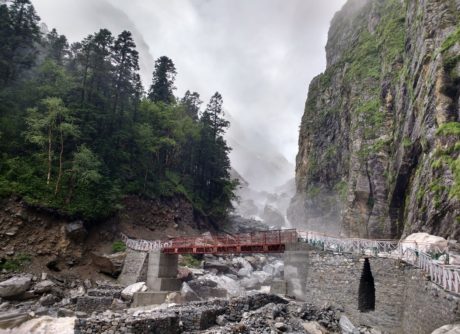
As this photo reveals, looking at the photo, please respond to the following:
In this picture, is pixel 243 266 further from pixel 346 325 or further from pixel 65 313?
pixel 346 325

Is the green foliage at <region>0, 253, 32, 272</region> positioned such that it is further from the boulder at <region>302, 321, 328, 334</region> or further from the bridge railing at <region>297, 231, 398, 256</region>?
the boulder at <region>302, 321, 328, 334</region>

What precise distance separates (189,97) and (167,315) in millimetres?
59988

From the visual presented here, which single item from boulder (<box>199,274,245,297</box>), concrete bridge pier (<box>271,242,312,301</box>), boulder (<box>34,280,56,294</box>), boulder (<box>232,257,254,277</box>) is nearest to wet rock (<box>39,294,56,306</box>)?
boulder (<box>34,280,56,294</box>)

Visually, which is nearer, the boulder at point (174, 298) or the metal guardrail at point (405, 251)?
the metal guardrail at point (405, 251)

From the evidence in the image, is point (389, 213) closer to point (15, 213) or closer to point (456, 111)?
point (456, 111)

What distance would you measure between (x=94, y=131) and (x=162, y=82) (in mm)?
22810

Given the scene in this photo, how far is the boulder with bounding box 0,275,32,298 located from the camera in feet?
77.4

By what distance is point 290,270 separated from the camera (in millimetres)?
21656

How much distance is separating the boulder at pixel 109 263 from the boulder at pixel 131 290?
16.0ft

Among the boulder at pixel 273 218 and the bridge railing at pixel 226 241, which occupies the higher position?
the boulder at pixel 273 218

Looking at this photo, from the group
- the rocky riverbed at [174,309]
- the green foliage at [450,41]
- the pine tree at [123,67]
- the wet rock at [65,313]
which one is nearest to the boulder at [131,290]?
the rocky riverbed at [174,309]

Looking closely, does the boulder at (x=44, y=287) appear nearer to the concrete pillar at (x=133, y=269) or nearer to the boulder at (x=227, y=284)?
the concrete pillar at (x=133, y=269)

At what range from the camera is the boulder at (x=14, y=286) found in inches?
929

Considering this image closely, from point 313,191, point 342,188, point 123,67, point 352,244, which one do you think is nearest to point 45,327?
point 352,244
